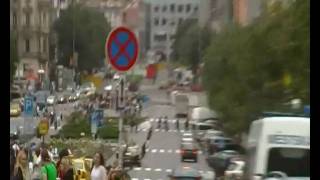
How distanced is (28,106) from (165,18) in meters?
4.84

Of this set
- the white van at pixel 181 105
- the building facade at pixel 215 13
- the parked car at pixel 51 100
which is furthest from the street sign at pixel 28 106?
the building facade at pixel 215 13

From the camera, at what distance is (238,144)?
34.2 ft

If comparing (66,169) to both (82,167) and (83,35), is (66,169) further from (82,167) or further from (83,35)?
(83,35)

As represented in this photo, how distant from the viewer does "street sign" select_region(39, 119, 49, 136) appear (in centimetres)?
683

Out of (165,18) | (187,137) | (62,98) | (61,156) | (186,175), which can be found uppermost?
(165,18)

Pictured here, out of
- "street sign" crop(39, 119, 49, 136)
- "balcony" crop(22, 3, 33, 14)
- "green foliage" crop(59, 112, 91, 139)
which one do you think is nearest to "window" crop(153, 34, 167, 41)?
"balcony" crop(22, 3, 33, 14)

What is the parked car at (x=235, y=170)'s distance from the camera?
7.87m

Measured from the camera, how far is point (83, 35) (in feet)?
27.7

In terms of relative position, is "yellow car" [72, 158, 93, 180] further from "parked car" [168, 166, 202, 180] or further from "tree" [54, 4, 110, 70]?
"parked car" [168, 166, 202, 180]

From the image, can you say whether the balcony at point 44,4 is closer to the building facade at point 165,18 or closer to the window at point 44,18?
the window at point 44,18

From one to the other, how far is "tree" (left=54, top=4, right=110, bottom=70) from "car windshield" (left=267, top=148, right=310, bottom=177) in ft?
7.25

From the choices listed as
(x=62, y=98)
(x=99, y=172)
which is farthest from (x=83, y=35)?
(x=99, y=172)
